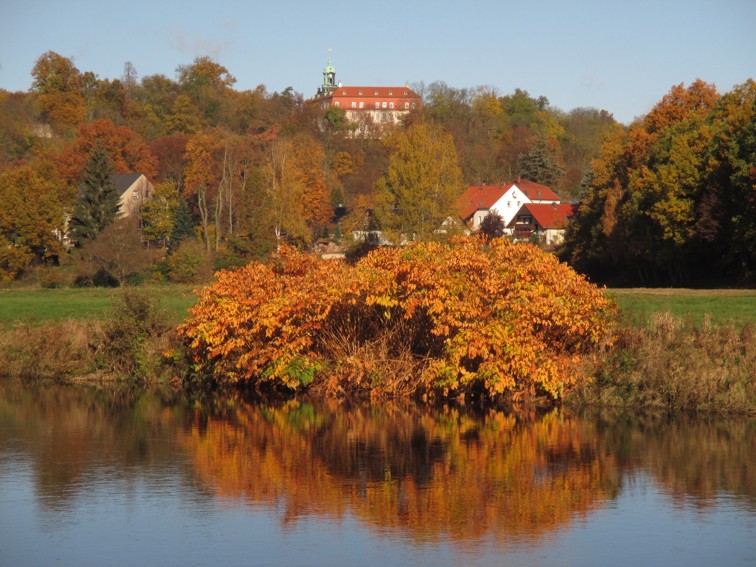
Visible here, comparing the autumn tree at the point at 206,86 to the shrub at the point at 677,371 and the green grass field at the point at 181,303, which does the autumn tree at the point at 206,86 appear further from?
the shrub at the point at 677,371

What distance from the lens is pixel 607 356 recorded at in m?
22.7

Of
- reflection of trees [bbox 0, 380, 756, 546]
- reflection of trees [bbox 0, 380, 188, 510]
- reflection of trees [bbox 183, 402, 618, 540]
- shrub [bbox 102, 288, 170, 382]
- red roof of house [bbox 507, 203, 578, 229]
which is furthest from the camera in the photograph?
red roof of house [bbox 507, 203, 578, 229]

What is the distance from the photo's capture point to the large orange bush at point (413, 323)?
875 inches

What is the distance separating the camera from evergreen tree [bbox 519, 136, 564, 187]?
389 feet

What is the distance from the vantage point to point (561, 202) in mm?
112438

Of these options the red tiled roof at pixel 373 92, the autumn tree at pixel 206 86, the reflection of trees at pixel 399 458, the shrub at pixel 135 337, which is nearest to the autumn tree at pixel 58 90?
the autumn tree at pixel 206 86

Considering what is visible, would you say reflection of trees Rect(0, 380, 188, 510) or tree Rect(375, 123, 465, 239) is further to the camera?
tree Rect(375, 123, 465, 239)

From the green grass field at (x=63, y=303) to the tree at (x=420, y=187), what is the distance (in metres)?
14.9

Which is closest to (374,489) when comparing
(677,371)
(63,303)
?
(677,371)

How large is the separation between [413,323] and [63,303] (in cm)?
2784

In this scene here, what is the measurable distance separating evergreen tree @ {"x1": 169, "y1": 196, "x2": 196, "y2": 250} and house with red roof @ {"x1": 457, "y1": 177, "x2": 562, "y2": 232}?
35571 mm

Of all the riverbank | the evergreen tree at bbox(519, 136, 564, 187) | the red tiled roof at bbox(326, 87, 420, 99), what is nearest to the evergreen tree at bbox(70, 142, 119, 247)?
the riverbank

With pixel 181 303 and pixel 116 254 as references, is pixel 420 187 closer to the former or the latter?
pixel 116 254

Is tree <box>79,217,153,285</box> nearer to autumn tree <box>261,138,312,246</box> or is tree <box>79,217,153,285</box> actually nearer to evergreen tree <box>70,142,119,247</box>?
evergreen tree <box>70,142,119,247</box>
